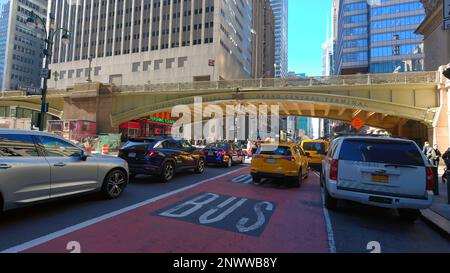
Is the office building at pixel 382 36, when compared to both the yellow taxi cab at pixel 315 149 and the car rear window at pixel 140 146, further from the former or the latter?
the car rear window at pixel 140 146

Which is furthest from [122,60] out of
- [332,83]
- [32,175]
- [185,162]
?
[32,175]

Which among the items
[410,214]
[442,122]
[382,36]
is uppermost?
[382,36]

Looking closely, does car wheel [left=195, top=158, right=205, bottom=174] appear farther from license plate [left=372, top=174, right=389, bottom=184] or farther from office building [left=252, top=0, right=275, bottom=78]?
office building [left=252, top=0, right=275, bottom=78]

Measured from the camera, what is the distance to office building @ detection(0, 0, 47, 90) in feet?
302

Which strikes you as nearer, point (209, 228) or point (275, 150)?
point (209, 228)

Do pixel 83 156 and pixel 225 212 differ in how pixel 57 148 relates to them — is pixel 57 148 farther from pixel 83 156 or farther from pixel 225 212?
pixel 225 212

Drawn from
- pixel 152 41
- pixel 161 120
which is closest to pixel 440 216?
pixel 161 120

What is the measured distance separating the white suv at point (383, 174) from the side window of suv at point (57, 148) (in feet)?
19.7

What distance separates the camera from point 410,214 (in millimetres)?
5668

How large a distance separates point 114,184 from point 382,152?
659 centimetres

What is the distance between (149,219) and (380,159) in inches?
197

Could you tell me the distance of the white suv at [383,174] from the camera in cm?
504

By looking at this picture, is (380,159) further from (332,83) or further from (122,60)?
(122,60)
